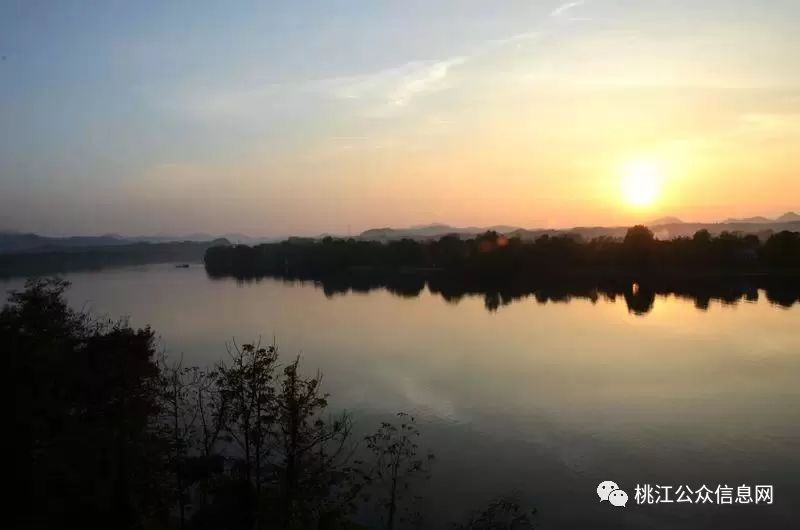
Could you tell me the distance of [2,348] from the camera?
6113mm

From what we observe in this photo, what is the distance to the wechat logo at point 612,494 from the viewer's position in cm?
726

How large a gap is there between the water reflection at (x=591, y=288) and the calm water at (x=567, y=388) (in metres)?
1.45

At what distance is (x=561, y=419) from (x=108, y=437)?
725cm

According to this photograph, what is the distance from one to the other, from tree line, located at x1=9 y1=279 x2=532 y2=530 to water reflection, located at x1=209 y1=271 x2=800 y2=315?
1693 centimetres

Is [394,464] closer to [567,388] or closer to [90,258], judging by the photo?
[567,388]

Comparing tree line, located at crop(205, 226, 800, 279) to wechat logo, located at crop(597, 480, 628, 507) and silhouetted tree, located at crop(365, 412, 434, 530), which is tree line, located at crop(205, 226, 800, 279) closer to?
silhouetted tree, located at crop(365, 412, 434, 530)

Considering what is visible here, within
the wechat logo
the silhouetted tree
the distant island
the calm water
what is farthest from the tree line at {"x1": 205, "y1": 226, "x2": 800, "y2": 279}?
the distant island

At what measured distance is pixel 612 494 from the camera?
739 cm

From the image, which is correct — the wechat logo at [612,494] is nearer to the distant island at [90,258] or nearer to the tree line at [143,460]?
the tree line at [143,460]

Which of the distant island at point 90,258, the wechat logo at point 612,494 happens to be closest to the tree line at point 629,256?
the wechat logo at point 612,494

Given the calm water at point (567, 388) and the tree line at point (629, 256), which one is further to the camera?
the tree line at point (629, 256)

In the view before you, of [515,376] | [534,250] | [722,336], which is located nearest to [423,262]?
[534,250]

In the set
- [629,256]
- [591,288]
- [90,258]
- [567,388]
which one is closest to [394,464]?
[567,388]

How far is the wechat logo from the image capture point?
7.26 meters
